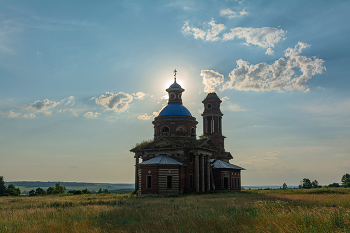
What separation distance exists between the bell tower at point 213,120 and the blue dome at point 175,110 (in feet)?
31.3

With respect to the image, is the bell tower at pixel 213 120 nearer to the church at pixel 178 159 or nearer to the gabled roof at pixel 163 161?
the church at pixel 178 159

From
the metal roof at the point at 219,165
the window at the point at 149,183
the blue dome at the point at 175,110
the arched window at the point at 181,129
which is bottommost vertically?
the window at the point at 149,183

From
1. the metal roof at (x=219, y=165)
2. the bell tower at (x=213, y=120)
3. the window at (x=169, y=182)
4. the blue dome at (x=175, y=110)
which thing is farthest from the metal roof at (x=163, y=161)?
the bell tower at (x=213, y=120)

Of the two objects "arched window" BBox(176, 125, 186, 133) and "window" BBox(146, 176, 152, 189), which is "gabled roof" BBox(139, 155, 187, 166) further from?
"arched window" BBox(176, 125, 186, 133)

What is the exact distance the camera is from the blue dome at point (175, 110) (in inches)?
1827

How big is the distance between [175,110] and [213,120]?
12.8 metres

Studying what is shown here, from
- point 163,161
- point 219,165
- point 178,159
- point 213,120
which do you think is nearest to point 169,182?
point 163,161

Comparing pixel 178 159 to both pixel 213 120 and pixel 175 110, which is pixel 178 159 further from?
pixel 213 120

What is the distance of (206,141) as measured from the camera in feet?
148

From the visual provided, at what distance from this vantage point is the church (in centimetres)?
3869

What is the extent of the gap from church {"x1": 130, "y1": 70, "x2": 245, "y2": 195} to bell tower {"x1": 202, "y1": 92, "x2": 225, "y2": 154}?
0.66ft

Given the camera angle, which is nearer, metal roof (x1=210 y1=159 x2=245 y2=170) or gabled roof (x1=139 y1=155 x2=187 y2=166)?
gabled roof (x1=139 y1=155 x2=187 y2=166)

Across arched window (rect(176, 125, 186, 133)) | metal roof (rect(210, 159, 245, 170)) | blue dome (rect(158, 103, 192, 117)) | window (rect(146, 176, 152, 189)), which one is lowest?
window (rect(146, 176, 152, 189))

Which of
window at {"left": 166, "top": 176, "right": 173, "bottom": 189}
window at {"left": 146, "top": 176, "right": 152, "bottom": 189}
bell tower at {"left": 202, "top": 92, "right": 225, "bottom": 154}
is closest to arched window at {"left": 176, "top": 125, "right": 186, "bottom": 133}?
window at {"left": 166, "top": 176, "right": 173, "bottom": 189}
